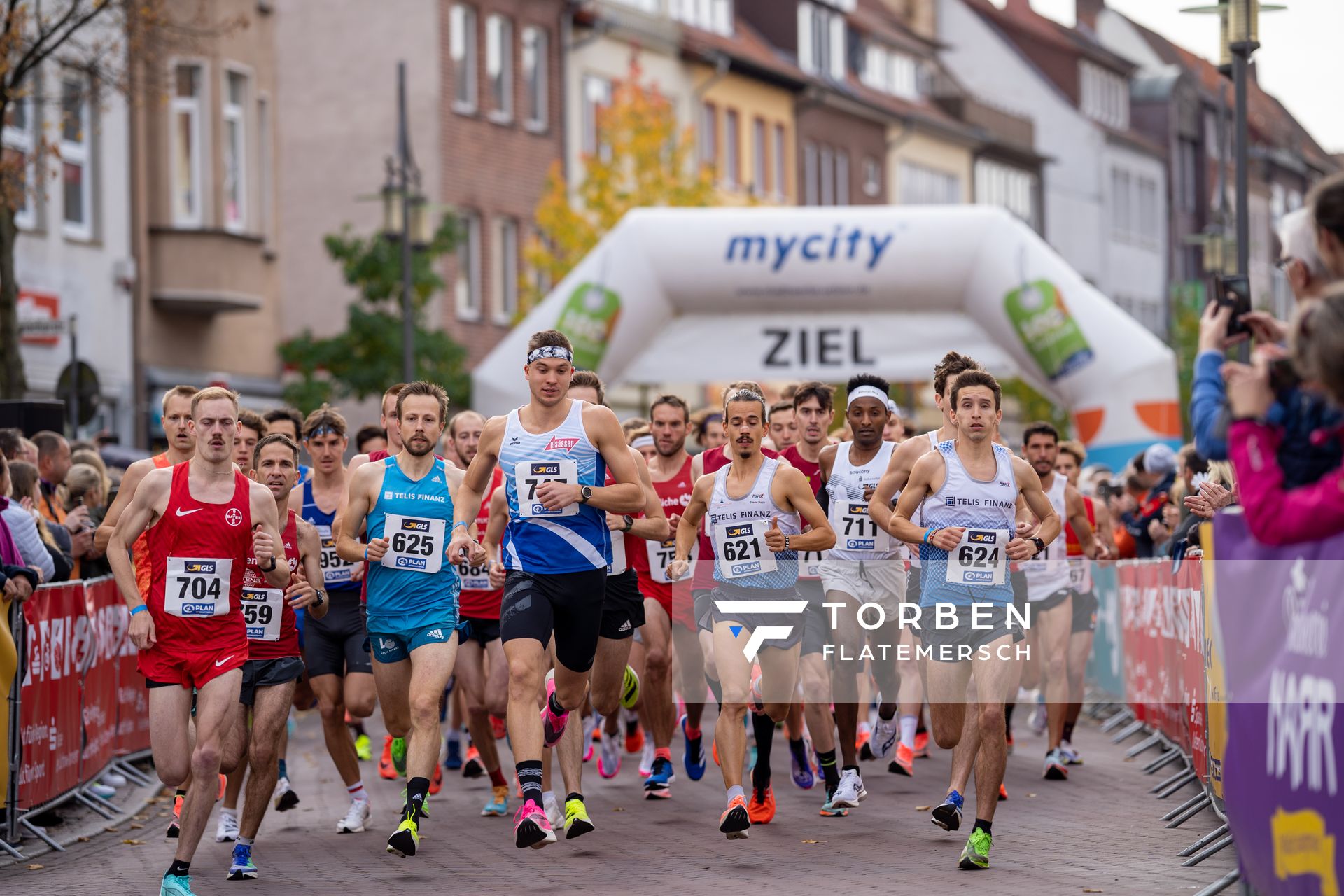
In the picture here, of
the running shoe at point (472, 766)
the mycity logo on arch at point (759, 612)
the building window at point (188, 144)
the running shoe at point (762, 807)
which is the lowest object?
the running shoe at point (472, 766)

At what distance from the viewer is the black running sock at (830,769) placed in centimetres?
1226

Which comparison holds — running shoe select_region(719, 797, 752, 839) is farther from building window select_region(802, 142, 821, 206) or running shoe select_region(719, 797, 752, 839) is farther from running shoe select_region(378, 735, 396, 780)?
building window select_region(802, 142, 821, 206)

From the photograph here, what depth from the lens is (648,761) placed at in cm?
1381

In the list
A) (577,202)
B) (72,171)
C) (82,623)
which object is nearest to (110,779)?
(82,623)

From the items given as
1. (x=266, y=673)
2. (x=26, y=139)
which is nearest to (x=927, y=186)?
(x=26, y=139)

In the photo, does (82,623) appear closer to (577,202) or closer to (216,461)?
(216,461)

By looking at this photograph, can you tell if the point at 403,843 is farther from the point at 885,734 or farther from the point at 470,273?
the point at 470,273

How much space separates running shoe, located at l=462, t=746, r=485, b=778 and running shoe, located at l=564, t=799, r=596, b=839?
14.9ft

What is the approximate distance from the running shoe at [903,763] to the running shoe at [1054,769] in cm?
80

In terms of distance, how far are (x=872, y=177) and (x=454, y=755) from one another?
155 feet

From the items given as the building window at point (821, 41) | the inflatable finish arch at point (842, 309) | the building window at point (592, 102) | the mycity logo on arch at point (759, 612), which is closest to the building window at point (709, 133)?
the building window at point (592, 102)

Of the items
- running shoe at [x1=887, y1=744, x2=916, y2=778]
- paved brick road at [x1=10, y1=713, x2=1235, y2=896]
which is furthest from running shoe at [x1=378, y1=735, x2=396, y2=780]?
running shoe at [x1=887, y1=744, x2=916, y2=778]

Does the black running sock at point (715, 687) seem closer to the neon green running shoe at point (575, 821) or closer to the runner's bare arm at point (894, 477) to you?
the runner's bare arm at point (894, 477)

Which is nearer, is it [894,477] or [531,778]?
[531,778]
